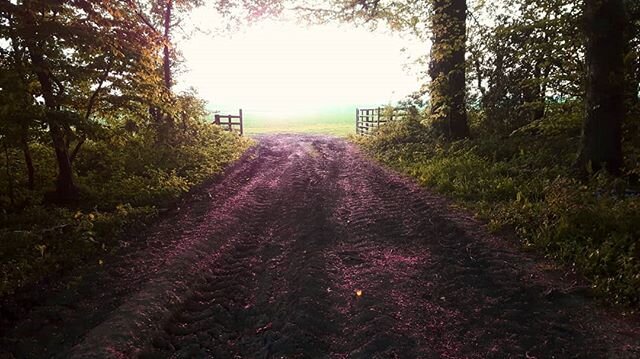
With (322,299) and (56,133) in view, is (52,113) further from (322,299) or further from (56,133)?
(322,299)

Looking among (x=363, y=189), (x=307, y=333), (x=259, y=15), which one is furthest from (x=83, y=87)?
(x=259, y=15)

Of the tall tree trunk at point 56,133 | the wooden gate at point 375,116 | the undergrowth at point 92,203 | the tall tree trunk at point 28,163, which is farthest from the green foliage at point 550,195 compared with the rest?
the tall tree trunk at point 28,163

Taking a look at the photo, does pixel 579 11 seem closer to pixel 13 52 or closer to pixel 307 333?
pixel 307 333

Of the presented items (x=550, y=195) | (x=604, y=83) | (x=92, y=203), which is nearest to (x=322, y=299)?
(x=550, y=195)

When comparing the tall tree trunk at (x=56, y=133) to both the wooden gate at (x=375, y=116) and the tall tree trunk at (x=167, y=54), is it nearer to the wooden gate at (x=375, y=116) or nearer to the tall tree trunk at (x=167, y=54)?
the tall tree trunk at (x=167, y=54)

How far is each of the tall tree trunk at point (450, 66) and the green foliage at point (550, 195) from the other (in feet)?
3.67

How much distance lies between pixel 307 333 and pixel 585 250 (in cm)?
435

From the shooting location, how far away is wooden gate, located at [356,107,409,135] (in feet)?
73.1

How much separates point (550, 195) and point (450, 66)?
31.5 feet

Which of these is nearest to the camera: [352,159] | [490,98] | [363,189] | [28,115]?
[28,115]

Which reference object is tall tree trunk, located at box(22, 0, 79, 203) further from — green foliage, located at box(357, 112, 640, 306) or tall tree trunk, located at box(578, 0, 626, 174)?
tall tree trunk, located at box(578, 0, 626, 174)

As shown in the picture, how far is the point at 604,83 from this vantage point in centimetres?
816

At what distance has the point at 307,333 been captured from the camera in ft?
16.0

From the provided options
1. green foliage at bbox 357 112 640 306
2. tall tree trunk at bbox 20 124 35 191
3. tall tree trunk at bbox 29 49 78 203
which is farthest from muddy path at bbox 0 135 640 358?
tall tree trunk at bbox 20 124 35 191
